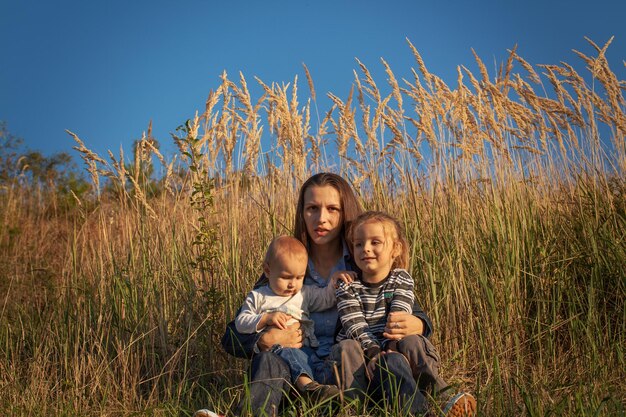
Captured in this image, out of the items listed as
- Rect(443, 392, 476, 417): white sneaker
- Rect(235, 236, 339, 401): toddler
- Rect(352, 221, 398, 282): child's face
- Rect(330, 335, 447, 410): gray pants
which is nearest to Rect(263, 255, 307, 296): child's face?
Rect(235, 236, 339, 401): toddler

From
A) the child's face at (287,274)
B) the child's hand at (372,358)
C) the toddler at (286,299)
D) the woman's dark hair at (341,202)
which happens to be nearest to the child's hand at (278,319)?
Result: the toddler at (286,299)

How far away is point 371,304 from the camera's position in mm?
2953

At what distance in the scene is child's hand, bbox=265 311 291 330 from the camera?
9.64ft

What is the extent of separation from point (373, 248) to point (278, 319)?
1.70 ft

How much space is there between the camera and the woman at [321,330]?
2.77 metres

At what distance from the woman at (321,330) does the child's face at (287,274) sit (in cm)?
17

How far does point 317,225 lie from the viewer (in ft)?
10.7

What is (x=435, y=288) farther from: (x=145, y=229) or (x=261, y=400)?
(x=145, y=229)

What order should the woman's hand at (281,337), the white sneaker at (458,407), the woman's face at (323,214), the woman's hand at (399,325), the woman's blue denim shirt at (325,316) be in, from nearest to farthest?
the white sneaker at (458,407) < the woman's hand at (399,325) < the woman's hand at (281,337) < the woman's blue denim shirt at (325,316) < the woman's face at (323,214)

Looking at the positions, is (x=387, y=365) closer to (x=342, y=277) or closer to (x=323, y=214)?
(x=342, y=277)

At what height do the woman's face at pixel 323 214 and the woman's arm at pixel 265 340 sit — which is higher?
the woman's face at pixel 323 214

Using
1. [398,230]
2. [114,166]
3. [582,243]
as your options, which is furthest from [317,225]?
[582,243]

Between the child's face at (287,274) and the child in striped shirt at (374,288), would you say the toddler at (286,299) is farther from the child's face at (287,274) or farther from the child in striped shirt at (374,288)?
the child in striped shirt at (374,288)

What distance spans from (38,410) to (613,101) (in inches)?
155
